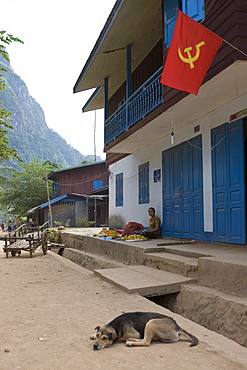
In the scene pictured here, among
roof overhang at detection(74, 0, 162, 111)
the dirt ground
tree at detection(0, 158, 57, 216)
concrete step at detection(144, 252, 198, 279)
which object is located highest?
roof overhang at detection(74, 0, 162, 111)

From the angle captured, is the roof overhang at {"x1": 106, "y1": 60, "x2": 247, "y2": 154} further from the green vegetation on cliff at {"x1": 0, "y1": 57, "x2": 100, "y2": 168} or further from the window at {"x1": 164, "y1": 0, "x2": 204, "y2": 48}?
the green vegetation on cliff at {"x1": 0, "y1": 57, "x2": 100, "y2": 168}

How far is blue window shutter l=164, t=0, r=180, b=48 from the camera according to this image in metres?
7.62

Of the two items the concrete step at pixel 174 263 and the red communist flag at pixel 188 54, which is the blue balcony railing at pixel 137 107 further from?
the concrete step at pixel 174 263

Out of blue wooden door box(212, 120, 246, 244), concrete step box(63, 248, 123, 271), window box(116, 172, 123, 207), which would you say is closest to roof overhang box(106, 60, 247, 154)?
blue wooden door box(212, 120, 246, 244)

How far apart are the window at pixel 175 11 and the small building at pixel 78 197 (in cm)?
1767

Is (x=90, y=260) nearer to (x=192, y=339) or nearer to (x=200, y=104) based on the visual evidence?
(x=200, y=104)

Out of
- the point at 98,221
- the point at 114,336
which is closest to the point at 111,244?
the point at 114,336

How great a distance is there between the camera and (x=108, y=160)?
1655 centimetres

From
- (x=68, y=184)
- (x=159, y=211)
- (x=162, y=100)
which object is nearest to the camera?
(x=162, y=100)

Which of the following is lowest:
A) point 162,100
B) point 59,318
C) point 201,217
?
point 59,318

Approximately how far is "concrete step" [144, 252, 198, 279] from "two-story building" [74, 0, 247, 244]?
1.38 metres

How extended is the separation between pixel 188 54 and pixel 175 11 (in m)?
2.75

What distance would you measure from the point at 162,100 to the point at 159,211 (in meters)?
3.90

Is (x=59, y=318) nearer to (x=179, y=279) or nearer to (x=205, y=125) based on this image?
(x=179, y=279)
